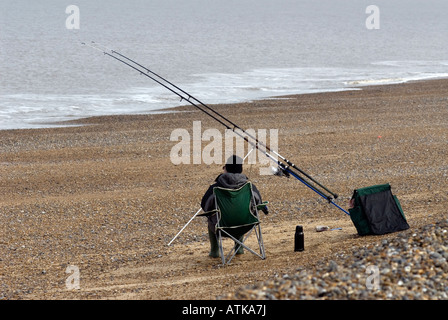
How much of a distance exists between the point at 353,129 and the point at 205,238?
889 centimetres

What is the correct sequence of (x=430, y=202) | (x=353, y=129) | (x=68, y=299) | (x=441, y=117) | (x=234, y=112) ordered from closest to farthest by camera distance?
(x=68, y=299) → (x=430, y=202) → (x=353, y=129) → (x=441, y=117) → (x=234, y=112)

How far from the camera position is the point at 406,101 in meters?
21.8

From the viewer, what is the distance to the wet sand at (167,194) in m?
7.34

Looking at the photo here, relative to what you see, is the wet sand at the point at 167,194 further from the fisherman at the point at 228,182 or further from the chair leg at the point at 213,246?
the fisherman at the point at 228,182

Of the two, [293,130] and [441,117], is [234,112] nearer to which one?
[293,130]

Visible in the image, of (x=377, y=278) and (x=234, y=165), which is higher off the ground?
(x=234, y=165)

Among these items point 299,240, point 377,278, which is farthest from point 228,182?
point 377,278

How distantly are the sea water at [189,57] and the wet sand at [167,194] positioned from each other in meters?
5.55

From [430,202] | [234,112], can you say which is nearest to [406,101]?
[234,112]

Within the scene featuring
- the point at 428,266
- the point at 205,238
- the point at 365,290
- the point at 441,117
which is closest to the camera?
the point at 365,290

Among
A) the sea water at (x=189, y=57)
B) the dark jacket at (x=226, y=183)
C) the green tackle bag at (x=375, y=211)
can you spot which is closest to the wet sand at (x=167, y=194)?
the green tackle bag at (x=375, y=211)

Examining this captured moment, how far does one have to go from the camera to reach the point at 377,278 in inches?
216

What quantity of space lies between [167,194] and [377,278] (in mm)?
6310

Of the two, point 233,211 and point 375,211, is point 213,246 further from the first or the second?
point 375,211
